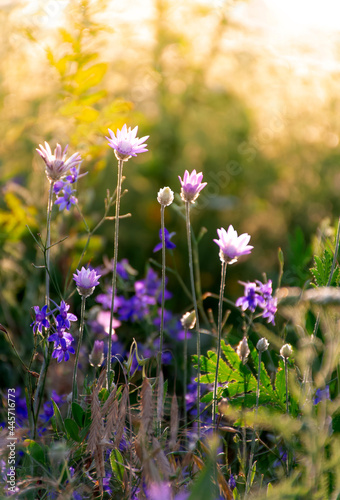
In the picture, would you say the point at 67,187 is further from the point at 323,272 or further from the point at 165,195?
the point at 323,272

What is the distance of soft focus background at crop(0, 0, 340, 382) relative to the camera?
172 centimetres

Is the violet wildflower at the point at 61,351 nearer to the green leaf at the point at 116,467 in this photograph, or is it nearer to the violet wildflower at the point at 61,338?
the violet wildflower at the point at 61,338

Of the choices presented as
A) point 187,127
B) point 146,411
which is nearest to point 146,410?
point 146,411

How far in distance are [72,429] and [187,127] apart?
1.80 m

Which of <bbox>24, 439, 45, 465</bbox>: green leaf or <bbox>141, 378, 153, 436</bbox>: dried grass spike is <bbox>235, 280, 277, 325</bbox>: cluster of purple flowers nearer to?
<bbox>141, 378, 153, 436</bbox>: dried grass spike

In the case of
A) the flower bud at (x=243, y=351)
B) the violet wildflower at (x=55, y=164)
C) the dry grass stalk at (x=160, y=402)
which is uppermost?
the violet wildflower at (x=55, y=164)

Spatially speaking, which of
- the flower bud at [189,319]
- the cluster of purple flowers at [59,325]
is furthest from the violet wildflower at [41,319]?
the flower bud at [189,319]

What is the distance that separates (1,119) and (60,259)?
21.5 inches

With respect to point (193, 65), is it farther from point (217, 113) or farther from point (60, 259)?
point (60, 259)

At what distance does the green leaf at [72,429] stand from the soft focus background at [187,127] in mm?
787

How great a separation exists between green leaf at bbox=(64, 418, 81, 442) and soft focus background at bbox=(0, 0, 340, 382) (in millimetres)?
787

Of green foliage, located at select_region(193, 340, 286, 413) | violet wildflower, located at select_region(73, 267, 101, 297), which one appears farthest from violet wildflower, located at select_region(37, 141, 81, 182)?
green foliage, located at select_region(193, 340, 286, 413)

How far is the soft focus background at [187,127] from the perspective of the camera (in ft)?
5.64

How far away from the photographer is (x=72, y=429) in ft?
2.64
